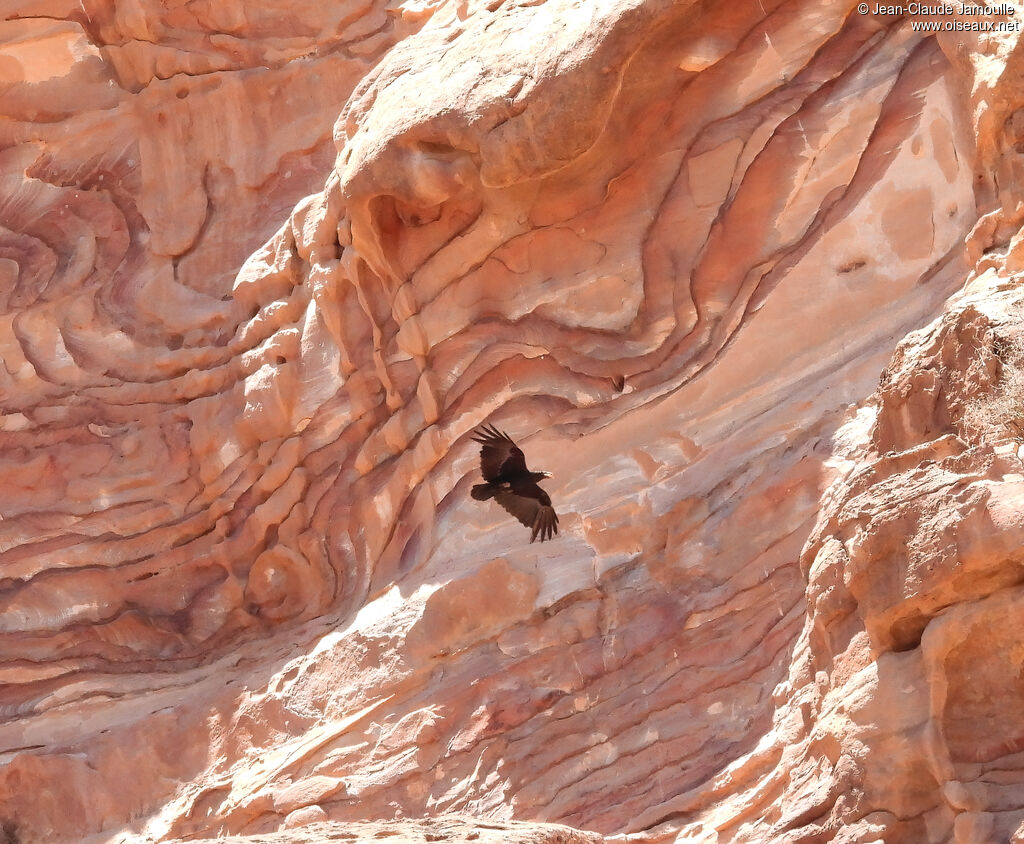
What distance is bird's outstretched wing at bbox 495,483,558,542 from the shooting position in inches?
279

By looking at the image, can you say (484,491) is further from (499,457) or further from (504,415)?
(504,415)

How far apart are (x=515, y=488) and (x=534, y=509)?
0.13m

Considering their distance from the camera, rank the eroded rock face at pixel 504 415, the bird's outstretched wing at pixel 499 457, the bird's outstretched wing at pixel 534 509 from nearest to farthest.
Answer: the eroded rock face at pixel 504 415 < the bird's outstretched wing at pixel 534 509 < the bird's outstretched wing at pixel 499 457

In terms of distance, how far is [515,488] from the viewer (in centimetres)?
712

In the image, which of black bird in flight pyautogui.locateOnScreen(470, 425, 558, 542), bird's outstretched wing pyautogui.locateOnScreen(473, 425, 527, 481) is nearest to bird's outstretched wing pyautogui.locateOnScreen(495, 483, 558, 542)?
black bird in flight pyautogui.locateOnScreen(470, 425, 558, 542)

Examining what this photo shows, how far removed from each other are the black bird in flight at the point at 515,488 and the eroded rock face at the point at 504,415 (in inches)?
5.8

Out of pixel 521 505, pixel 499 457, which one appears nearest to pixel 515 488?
pixel 521 505

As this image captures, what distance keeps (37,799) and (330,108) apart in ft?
14.8

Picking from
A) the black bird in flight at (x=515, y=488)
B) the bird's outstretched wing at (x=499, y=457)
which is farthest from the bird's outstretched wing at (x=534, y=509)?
the bird's outstretched wing at (x=499, y=457)

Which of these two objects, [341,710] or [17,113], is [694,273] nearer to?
[341,710]

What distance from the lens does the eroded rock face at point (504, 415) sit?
5586 mm

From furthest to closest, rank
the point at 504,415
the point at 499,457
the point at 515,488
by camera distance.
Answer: the point at 504,415 < the point at 499,457 < the point at 515,488

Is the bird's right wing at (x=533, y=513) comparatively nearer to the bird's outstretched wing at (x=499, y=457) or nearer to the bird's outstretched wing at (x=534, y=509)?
the bird's outstretched wing at (x=534, y=509)

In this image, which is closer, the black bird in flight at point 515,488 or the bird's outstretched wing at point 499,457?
the black bird in flight at point 515,488
